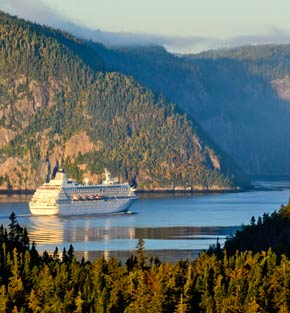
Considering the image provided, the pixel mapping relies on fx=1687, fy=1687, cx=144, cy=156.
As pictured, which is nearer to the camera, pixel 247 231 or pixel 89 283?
pixel 89 283

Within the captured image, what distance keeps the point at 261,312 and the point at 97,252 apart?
64681mm

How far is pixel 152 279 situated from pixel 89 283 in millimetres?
4397

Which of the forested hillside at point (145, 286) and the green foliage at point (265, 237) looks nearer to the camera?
the forested hillside at point (145, 286)

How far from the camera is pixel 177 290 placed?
112062 mm

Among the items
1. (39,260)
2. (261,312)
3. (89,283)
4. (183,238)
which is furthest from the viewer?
(183,238)

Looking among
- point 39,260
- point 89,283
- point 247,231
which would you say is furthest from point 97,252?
point 89,283

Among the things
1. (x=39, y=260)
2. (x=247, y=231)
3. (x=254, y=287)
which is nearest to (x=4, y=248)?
(x=39, y=260)

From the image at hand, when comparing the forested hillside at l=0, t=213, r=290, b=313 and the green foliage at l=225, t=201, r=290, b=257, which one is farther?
the green foliage at l=225, t=201, r=290, b=257

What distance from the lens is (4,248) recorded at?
429ft

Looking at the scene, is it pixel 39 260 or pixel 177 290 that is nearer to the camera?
pixel 177 290

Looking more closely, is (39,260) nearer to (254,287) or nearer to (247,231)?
(254,287)

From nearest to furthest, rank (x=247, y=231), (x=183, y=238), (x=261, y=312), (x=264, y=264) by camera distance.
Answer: (x=261, y=312)
(x=264, y=264)
(x=247, y=231)
(x=183, y=238)

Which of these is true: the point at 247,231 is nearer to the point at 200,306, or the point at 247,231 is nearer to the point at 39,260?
the point at 39,260

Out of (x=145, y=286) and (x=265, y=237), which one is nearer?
(x=145, y=286)
